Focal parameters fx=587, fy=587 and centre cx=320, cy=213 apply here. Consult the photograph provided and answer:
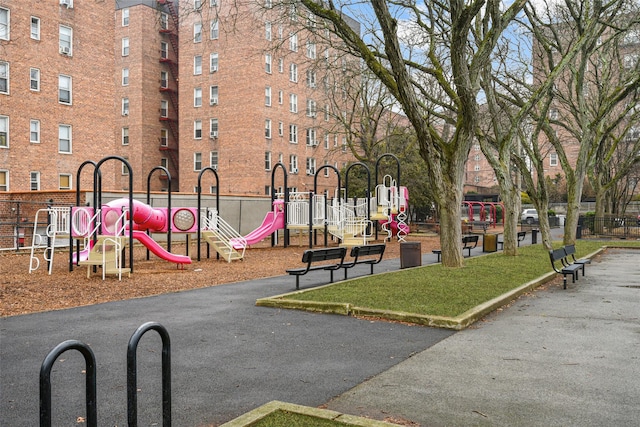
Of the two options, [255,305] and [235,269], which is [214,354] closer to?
[255,305]

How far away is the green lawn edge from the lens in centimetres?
945

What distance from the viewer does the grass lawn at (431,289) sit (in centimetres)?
1012

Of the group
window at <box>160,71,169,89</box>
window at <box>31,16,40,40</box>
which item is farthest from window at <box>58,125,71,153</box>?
window at <box>160,71,169,89</box>

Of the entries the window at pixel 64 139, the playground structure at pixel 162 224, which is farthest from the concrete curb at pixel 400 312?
the window at pixel 64 139

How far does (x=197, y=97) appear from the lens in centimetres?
5103

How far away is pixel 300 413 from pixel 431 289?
294 inches

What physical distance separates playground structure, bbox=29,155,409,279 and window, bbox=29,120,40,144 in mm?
10995

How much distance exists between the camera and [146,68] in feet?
172

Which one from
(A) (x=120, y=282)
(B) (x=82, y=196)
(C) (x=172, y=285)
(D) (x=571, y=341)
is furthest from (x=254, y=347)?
(B) (x=82, y=196)

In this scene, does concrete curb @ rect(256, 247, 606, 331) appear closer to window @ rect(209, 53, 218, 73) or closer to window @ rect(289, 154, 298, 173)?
window @ rect(289, 154, 298, 173)

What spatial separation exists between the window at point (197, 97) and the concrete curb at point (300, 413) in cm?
4800

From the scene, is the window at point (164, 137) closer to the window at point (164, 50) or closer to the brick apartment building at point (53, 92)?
the window at point (164, 50)

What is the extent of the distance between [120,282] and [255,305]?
Result: 5139 mm

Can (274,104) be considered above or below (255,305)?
above
